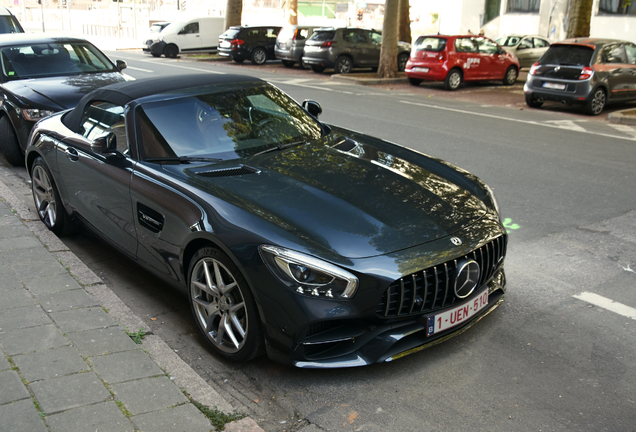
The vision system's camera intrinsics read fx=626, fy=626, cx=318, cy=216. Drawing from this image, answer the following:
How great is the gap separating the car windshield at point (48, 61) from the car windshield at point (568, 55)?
9910 mm

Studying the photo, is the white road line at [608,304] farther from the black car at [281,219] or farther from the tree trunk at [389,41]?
the tree trunk at [389,41]

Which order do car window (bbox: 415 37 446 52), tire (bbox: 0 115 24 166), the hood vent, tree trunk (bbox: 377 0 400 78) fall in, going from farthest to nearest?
1. tree trunk (bbox: 377 0 400 78)
2. car window (bbox: 415 37 446 52)
3. tire (bbox: 0 115 24 166)
4. the hood vent

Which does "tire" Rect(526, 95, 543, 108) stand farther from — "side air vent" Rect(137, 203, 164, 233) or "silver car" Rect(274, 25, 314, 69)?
"side air vent" Rect(137, 203, 164, 233)

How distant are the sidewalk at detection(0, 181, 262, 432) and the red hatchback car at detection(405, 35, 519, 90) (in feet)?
51.2

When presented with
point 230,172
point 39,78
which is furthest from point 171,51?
point 230,172

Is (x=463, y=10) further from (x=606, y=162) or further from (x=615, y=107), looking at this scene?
(x=606, y=162)

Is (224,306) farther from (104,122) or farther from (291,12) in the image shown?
(291,12)

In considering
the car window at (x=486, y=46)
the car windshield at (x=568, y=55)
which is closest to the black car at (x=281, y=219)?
the car windshield at (x=568, y=55)

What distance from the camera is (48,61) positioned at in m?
9.14

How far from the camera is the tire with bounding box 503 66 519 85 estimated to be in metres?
20.4

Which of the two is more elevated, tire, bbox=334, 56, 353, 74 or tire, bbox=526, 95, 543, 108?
tire, bbox=334, 56, 353, 74

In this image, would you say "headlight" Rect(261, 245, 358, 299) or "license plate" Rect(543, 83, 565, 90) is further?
"license plate" Rect(543, 83, 565, 90)

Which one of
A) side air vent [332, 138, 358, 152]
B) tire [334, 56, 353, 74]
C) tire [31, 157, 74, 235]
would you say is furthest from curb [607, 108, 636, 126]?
tire [334, 56, 353, 74]

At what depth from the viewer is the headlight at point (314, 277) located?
10.3 feet
